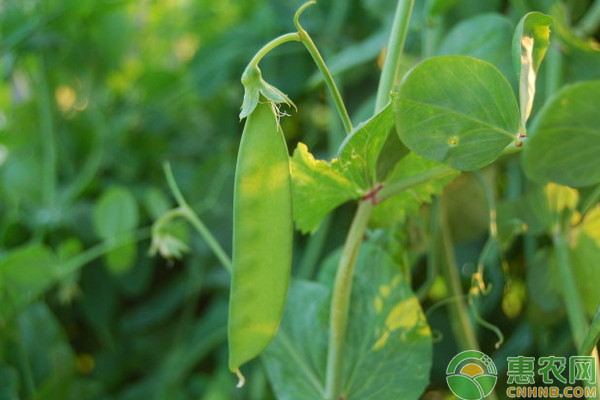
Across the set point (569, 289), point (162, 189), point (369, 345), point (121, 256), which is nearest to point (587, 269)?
point (569, 289)

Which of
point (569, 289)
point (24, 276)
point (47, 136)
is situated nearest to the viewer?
point (569, 289)

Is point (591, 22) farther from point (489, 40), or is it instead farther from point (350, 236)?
point (350, 236)

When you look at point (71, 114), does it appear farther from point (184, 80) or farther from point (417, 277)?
point (417, 277)

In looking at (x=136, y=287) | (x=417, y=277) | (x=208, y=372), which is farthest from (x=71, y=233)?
(x=417, y=277)

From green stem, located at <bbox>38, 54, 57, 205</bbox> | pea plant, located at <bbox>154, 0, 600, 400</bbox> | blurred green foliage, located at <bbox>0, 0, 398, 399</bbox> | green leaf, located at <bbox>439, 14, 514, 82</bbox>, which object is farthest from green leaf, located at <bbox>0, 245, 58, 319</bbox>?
green leaf, located at <bbox>439, 14, 514, 82</bbox>

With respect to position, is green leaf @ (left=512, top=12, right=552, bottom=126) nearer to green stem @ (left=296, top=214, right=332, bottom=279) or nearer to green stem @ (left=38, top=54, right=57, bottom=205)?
green stem @ (left=296, top=214, right=332, bottom=279)
